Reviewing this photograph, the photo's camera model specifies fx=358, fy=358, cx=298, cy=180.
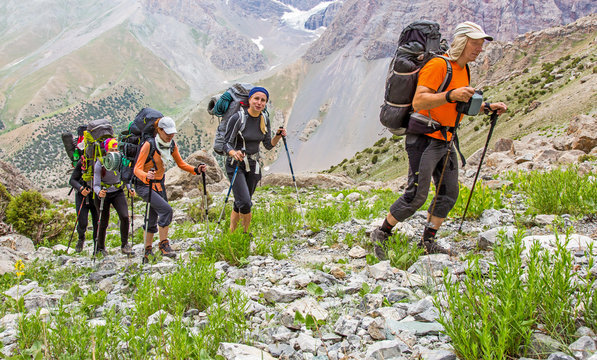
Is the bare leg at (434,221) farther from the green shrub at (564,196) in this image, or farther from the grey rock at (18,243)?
the grey rock at (18,243)

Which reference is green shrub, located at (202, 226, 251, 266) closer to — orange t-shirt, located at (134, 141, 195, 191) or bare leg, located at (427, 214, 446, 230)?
orange t-shirt, located at (134, 141, 195, 191)

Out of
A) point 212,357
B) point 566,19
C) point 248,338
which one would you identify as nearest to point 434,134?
point 248,338

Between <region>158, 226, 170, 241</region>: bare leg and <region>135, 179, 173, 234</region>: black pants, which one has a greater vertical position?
<region>135, 179, 173, 234</region>: black pants

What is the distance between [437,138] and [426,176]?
54 cm

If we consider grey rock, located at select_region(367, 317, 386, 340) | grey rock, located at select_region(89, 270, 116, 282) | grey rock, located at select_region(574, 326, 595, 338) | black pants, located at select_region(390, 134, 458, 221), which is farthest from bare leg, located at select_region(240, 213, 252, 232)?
grey rock, located at select_region(574, 326, 595, 338)

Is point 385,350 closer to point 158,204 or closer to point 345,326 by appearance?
point 345,326

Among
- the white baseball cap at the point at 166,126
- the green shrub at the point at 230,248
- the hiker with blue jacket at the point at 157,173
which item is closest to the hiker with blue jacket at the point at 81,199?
the hiker with blue jacket at the point at 157,173

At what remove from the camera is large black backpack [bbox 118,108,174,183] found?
279 inches

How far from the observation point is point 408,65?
474 centimetres

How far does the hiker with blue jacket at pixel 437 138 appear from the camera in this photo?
446cm

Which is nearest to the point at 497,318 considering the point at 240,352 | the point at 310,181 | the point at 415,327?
the point at 415,327

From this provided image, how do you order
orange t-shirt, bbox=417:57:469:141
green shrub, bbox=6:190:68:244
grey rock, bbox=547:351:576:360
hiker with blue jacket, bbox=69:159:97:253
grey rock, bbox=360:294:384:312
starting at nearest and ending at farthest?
1. grey rock, bbox=547:351:576:360
2. grey rock, bbox=360:294:384:312
3. orange t-shirt, bbox=417:57:469:141
4. hiker with blue jacket, bbox=69:159:97:253
5. green shrub, bbox=6:190:68:244

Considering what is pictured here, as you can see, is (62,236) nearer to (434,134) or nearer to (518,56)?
(434,134)

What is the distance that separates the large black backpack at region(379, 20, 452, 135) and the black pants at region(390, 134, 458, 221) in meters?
0.39
